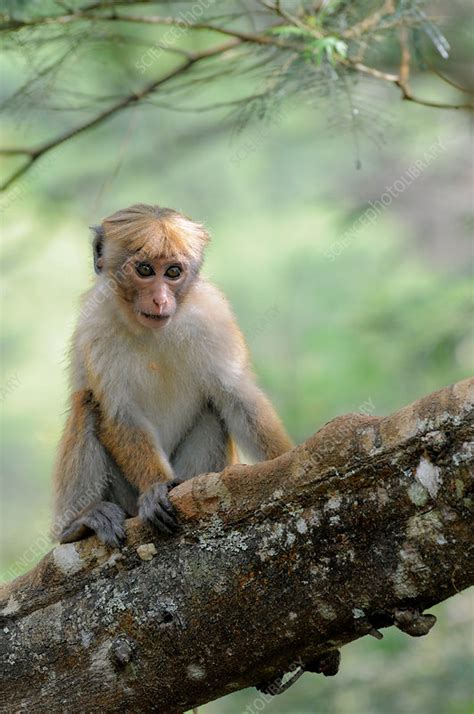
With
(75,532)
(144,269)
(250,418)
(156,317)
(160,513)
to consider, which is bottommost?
(250,418)

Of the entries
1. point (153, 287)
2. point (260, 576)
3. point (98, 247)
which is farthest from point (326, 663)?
point (98, 247)

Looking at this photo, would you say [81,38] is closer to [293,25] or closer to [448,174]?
[293,25]

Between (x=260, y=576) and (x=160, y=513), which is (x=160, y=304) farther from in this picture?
(x=260, y=576)

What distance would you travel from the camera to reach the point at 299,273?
54.3ft

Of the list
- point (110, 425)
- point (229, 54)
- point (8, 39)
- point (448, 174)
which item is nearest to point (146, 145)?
point (448, 174)

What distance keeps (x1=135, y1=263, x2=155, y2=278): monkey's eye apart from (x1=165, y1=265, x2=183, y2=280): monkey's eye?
11 centimetres

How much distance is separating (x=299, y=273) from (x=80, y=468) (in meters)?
10.5

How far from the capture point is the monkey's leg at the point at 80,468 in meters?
6.47

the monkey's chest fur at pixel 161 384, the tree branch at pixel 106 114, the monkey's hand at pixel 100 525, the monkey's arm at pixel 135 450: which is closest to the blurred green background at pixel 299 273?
the tree branch at pixel 106 114

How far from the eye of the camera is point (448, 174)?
16.8 m

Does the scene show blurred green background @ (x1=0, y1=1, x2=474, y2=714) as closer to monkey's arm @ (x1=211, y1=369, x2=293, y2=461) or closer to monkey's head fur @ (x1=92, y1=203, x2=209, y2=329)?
monkey's head fur @ (x1=92, y1=203, x2=209, y2=329)

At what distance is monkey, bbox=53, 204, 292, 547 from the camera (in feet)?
21.1

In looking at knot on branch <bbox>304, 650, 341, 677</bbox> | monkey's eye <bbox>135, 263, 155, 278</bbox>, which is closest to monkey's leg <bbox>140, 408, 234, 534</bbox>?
monkey's eye <bbox>135, 263, 155, 278</bbox>

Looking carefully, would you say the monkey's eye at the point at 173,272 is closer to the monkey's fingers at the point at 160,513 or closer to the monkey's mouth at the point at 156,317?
the monkey's mouth at the point at 156,317
